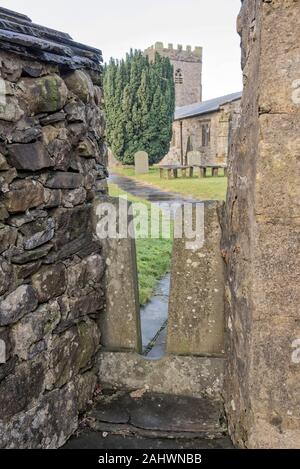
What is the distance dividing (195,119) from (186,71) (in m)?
17.7

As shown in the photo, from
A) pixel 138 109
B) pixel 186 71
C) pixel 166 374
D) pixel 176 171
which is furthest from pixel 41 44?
pixel 186 71

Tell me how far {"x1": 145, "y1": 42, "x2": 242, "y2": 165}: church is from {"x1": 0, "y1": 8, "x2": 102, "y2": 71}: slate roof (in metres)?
14.5

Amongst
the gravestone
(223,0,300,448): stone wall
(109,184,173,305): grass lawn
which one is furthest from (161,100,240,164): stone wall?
(223,0,300,448): stone wall

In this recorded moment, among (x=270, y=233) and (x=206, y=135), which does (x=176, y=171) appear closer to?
(x=206, y=135)

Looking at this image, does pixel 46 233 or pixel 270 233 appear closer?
pixel 270 233

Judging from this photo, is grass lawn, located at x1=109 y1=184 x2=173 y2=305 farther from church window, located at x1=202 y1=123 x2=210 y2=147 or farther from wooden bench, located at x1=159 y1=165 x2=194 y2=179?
church window, located at x1=202 y1=123 x2=210 y2=147

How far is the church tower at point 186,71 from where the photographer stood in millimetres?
44062

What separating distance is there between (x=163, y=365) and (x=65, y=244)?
3.49 ft

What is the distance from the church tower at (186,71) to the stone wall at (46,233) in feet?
146

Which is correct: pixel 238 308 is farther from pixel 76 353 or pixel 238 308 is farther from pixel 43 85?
pixel 43 85

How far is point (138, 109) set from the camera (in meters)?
24.2

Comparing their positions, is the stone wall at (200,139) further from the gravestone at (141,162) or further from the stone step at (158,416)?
the stone step at (158,416)

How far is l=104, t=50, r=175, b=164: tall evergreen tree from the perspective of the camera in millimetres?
23828

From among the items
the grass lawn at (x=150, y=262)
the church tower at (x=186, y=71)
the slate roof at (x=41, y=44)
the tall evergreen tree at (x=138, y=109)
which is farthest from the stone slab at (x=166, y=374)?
the church tower at (x=186, y=71)
